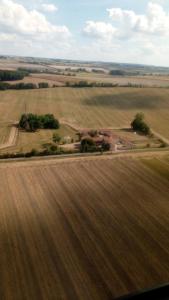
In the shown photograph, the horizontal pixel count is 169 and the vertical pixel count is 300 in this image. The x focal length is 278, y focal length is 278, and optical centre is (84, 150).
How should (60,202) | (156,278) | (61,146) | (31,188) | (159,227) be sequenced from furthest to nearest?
(61,146) < (31,188) < (60,202) < (159,227) < (156,278)

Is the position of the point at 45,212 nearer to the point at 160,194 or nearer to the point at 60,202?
the point at 60,202

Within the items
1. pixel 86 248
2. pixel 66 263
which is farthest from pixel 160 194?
pixel 66 263

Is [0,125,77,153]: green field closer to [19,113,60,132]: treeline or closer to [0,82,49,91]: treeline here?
[19,113,60,132]: treeline

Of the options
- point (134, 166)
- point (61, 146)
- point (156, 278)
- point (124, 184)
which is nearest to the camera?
point (156, 278)

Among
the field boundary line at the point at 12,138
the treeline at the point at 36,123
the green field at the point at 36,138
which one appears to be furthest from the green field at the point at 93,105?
the field boundary line at the point at 12,138

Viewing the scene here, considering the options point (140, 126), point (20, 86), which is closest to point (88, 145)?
point (140, 126)

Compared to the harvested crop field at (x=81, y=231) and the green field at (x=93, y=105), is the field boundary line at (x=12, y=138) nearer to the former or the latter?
the green field at (x=93, y=105)

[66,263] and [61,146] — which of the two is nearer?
[66,263]
